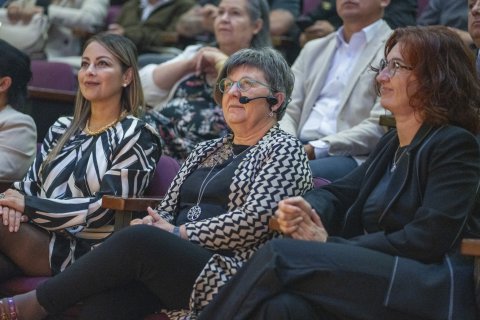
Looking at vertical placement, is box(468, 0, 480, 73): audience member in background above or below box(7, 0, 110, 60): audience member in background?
above

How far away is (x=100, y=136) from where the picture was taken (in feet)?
10.2

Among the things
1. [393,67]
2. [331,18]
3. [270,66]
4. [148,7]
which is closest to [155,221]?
[270,66]

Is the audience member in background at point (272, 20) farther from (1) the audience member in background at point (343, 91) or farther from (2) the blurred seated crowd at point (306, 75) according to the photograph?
(1) the audience member in background at point (343, 91)

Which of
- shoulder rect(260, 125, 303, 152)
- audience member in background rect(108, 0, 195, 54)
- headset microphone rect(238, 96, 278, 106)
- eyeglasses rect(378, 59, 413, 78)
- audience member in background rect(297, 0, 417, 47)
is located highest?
eyeglasses rect(378, 59, 413, 78)

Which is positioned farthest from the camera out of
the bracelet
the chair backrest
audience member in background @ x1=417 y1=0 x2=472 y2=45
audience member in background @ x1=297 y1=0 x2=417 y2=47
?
audience member in background @ x1=297 y1=0 x2=417 y2=47

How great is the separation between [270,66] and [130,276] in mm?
740

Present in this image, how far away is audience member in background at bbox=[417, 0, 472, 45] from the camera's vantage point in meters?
3.82

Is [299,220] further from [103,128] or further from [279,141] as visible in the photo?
[103,128]

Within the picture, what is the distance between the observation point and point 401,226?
2334mm

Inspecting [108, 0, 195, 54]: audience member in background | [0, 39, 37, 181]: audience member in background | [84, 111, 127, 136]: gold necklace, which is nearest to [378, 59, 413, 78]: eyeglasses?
[84, 111, 127, 136]: gold necklace

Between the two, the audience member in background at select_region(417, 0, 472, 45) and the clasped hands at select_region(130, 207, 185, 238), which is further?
the audience member in background at select_region(417, 0, 472, 45)

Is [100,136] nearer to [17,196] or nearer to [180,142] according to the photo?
[17,196]

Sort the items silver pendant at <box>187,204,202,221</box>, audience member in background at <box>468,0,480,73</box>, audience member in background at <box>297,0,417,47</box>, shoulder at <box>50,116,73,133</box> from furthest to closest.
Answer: audience member in background at <box>297,0,417,47</box> → shoulder at <box>50,116,73,133</box> → audience member in background at <box>468,0,480,73</box> → silver pendant at <box>187,204,202,221</box>

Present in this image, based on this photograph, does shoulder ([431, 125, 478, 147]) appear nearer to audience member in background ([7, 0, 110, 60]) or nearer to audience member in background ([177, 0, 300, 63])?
audience member in background ([177, 0, 300, 63])
